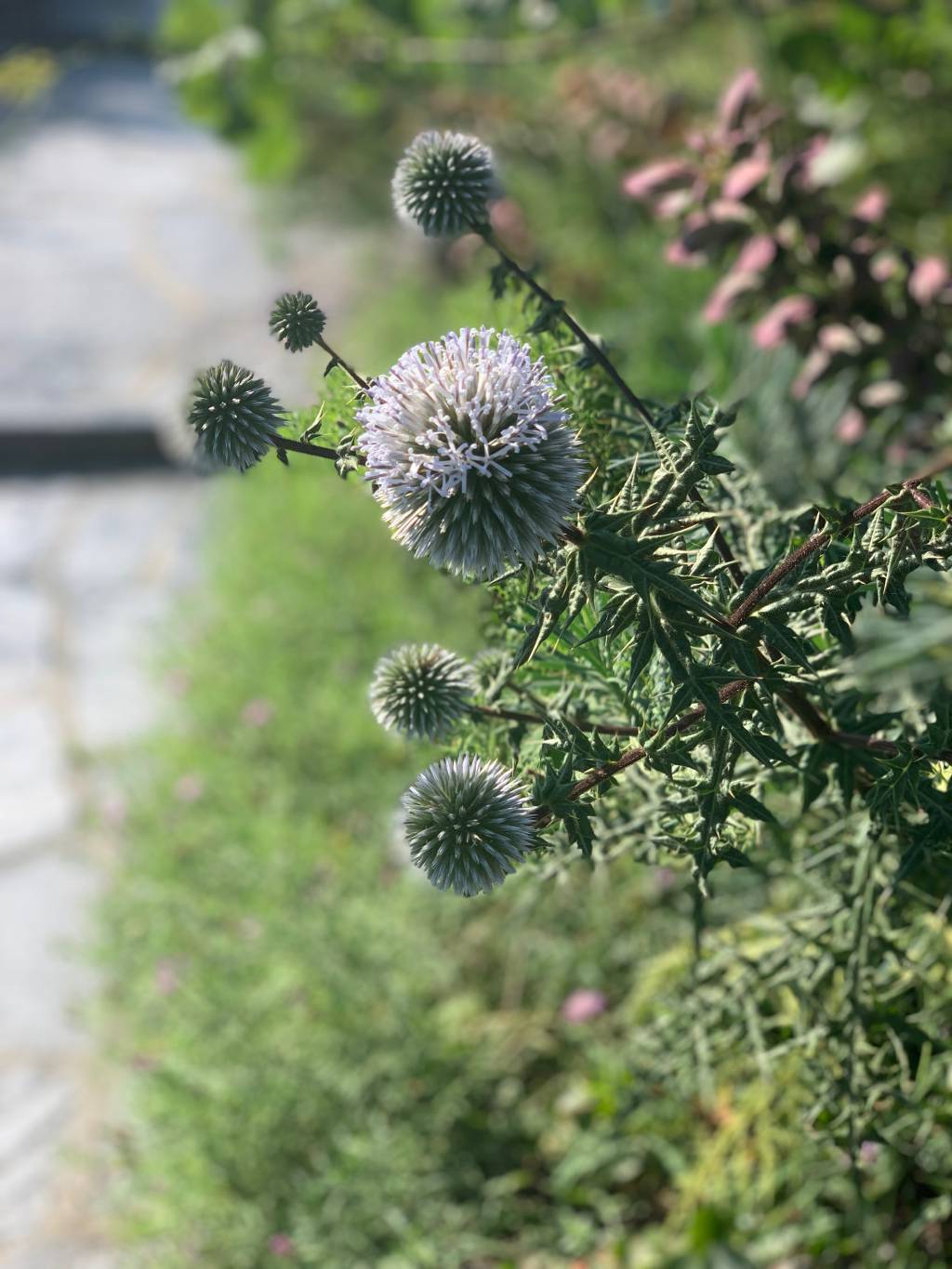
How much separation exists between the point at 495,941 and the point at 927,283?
1.28 m

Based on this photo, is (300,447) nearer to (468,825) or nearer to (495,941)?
(468,825)

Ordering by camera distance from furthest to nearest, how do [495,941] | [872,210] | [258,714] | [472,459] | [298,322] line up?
[258,714] < [495,941] < [872,210] < [298,322] < [472,459]

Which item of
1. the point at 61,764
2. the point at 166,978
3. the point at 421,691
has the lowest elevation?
the point at 421,691

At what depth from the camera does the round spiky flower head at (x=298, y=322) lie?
0.86 m

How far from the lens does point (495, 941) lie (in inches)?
87.7

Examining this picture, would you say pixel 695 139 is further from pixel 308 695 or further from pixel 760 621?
pixel 308 695

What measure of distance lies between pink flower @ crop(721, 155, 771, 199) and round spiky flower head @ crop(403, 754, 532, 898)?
883mm

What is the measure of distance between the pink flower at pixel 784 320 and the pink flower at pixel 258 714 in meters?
1.44

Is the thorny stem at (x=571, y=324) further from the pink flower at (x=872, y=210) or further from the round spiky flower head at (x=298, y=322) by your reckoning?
the pink flower at (x=872, y=210)

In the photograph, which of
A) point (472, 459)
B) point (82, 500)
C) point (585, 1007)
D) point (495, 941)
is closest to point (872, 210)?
point (472, 459)

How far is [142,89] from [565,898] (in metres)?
6.04

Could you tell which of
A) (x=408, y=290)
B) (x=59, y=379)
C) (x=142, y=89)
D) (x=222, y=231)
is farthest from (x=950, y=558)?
(x=142, y=89)

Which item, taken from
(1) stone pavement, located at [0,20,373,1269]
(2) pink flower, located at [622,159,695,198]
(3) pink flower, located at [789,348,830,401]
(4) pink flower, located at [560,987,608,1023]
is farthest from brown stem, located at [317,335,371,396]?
(1) stone pavement, located at [0,20,373,1269]

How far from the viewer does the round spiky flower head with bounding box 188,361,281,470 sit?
85 centimetres
